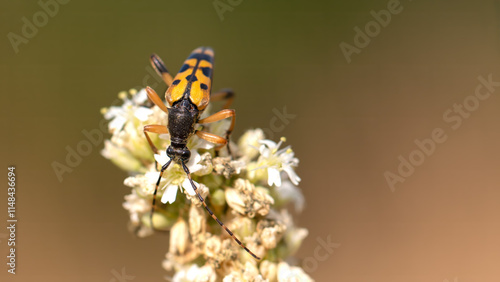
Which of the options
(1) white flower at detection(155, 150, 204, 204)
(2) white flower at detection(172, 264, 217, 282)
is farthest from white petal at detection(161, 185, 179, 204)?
(2) white flower at detection(172, 264, 217, 282)

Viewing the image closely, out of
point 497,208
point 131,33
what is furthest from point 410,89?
point 131,33

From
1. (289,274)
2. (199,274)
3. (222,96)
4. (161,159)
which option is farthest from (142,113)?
(289,274)

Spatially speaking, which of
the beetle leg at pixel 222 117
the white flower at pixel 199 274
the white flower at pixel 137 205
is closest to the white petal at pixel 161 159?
the white flower at pixel 137 205

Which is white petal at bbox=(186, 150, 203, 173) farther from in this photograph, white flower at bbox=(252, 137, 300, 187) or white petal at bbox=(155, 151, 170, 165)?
white flower at bbox=(252, 137, 300, 187)

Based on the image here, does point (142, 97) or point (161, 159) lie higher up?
point (142, 97)

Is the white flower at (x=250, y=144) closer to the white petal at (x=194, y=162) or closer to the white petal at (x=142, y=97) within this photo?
the white petal at (x=194, y=162)

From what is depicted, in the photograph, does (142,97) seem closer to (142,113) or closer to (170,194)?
(142,113)
